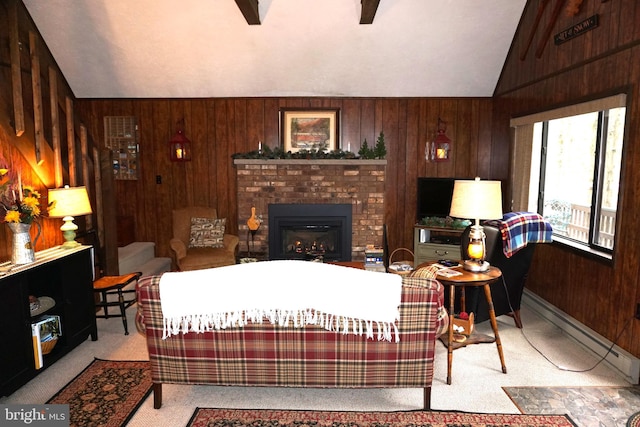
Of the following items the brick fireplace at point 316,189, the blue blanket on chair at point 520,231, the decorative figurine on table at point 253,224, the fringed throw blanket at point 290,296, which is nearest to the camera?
the fringed throw blanket at point 290,296

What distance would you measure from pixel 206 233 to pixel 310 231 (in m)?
1.41

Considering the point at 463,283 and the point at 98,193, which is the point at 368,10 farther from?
the point at 98,193

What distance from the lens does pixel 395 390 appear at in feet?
9.87

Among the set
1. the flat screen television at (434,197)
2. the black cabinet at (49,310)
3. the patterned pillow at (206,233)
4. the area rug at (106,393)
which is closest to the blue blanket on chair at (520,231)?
the flat screen television at (434,197)

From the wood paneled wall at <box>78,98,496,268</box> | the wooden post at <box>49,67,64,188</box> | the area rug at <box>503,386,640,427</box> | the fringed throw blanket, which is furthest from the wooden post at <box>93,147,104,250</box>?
the area rug at <box>503,386,640,427</box>

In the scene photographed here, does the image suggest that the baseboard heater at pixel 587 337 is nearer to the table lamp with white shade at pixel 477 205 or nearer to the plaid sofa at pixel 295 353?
the table lamp with white shade at pixel 477 205

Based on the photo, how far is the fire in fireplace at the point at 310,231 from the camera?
6.01m

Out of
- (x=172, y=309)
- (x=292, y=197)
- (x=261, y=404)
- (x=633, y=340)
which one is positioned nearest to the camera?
(x=172, y=309)

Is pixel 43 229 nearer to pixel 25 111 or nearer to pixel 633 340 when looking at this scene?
pixel 25 111

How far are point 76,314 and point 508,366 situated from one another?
11.6 feet

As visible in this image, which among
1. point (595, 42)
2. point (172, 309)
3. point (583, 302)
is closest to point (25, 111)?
point (172, 309)

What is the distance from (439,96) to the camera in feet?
20.2

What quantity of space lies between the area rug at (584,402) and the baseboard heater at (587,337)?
5.6 inches

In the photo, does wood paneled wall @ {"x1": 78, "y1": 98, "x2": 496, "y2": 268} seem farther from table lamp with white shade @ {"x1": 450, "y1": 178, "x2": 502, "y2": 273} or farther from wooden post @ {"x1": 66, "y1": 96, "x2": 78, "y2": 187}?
table lamp with white shade @ {"x1": 450, "y1": 178, "x2": 502, "y2": 273}
